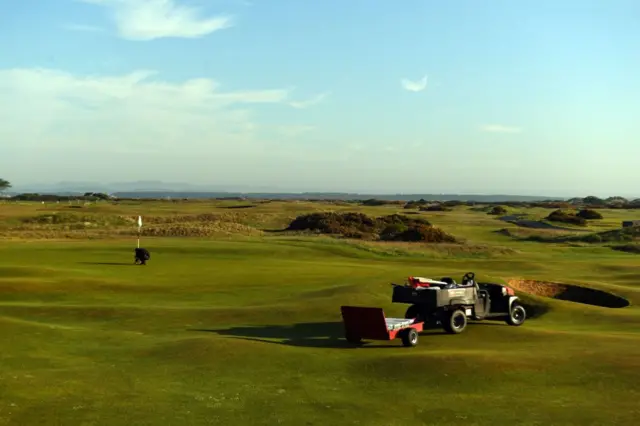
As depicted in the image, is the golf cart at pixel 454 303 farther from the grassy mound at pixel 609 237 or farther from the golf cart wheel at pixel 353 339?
the grassy mound at pixel 609 237

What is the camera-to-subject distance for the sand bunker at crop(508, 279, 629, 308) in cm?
3203

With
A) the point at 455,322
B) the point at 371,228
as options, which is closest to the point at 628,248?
the point at 371,228

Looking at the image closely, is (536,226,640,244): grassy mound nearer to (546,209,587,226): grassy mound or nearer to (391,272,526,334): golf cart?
(546,209,587,226): grassy mound

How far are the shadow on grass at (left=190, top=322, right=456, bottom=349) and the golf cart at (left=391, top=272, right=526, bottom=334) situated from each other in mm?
779

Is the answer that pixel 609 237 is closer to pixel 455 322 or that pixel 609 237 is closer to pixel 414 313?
pixel 414 313

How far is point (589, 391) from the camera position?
1359cm

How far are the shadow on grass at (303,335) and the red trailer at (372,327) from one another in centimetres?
31

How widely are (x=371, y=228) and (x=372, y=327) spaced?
74851mm

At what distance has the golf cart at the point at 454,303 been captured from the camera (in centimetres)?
2166

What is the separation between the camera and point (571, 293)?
110 feet

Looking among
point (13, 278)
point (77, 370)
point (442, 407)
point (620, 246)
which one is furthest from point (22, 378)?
point (620, 246)

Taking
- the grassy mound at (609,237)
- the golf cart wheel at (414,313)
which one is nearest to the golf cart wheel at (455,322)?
the golf cart wheel at (414,313)

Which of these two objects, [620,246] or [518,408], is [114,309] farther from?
[620,246]

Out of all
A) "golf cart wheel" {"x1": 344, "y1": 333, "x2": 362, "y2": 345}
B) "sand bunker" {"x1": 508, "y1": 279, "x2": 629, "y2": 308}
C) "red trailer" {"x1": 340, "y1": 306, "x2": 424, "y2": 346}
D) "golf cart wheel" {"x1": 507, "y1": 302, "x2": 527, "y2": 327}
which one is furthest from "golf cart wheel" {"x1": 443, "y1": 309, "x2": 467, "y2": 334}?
"sand bunker" {"x1": 508, "y1": 279, "x2": 629, "y2": 308}
